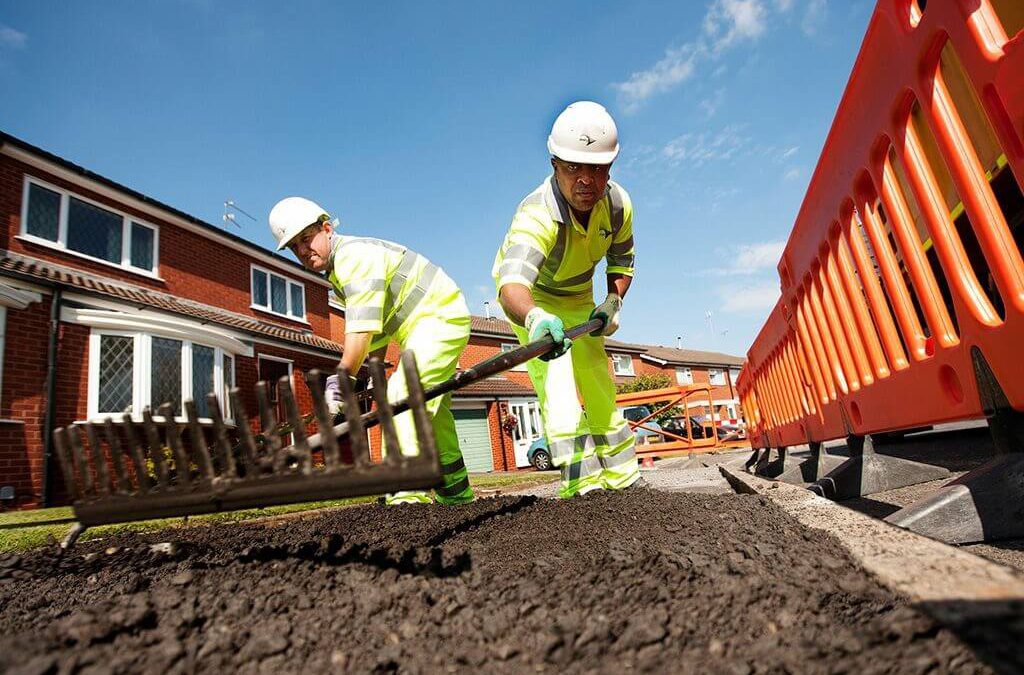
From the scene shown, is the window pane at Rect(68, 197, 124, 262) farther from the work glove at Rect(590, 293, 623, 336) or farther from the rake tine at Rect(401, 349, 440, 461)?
the rake tine at Rect(401, 349, 440, 461)

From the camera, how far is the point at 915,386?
2.00m

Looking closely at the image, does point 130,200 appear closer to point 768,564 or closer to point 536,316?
point 536,316

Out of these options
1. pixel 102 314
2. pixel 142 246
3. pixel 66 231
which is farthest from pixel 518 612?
pixel 142 246

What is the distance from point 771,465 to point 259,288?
1413cm

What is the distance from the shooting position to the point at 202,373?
11.7 metres

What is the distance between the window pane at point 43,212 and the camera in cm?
1041

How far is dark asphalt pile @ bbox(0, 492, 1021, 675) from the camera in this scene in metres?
0.95

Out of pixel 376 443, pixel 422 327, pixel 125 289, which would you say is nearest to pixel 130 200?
pixel 125 289

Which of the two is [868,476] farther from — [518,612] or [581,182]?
[518,612]

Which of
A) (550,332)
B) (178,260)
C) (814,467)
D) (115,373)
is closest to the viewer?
(550,332)

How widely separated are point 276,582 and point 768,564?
1255 mm

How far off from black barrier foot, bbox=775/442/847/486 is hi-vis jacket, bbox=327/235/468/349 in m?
2.62

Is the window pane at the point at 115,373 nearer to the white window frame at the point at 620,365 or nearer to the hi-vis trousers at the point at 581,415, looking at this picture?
the hi-vis trousers at the point at 581,415

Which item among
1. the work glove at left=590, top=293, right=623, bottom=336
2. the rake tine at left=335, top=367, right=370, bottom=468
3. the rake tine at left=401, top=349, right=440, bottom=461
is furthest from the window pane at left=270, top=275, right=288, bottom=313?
the rake tine at left=401, top=349, right=440, bottom=461
